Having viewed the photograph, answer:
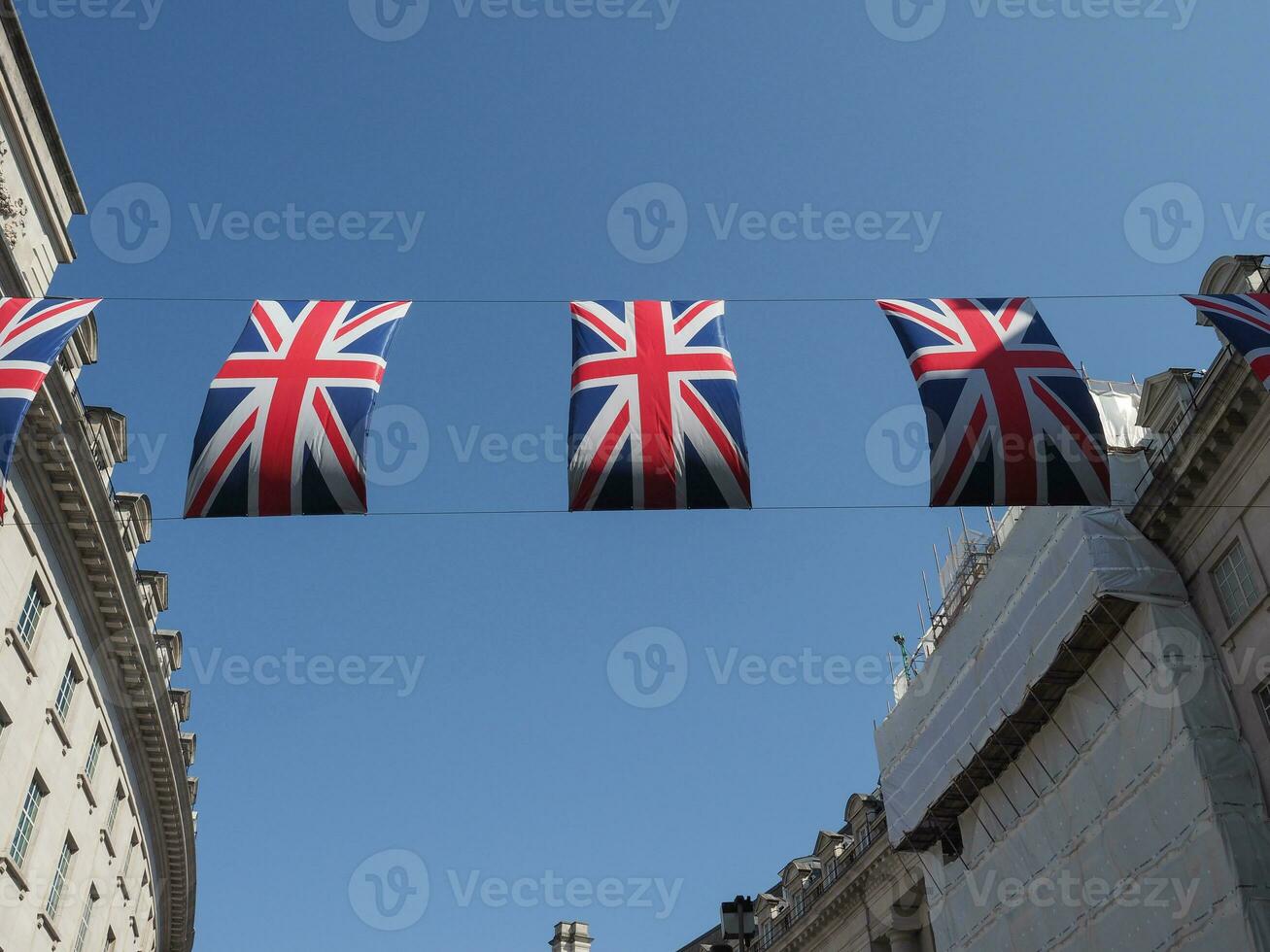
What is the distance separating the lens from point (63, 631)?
2823cm

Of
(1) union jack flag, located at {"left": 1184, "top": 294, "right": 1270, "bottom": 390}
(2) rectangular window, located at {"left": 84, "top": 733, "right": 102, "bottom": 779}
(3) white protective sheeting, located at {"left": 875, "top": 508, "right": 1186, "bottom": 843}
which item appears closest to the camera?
(1) union jack flag, located at {"left": 1184, "top": 294, "right": 1270, "bottom": 390}

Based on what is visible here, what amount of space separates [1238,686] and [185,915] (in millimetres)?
40057

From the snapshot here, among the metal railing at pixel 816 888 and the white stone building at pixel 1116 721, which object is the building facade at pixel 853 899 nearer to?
the metal railing at pixel 816 888

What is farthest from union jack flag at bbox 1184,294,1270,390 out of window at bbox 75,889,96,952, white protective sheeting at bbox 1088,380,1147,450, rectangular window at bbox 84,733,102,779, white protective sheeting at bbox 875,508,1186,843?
window at bbox 75,889,96,952

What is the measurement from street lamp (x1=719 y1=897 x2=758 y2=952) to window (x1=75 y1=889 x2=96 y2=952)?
827 inches

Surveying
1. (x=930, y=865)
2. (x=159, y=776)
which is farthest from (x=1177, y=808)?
(x=159, y=776)

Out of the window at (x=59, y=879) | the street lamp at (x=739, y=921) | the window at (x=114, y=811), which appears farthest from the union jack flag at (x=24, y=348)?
the window at (x=114, y=811)

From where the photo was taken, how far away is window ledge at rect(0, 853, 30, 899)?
2461 cm

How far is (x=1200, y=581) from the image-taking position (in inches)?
1016

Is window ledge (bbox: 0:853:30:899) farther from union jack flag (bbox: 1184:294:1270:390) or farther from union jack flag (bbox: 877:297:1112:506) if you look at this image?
union jack flag (bbox: 1184:294:1270:390)

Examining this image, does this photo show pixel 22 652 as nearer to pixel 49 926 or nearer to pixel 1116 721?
pixel 49 926

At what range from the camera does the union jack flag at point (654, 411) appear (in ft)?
45.3

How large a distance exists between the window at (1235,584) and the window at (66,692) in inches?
1079

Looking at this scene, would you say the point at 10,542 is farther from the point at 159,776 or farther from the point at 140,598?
the point at 159,776
